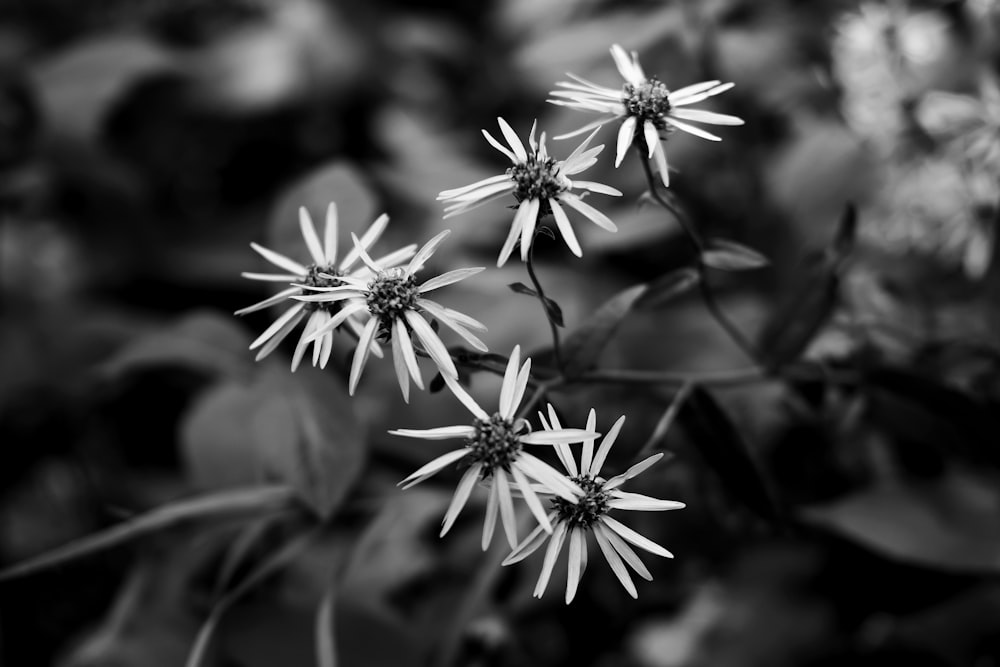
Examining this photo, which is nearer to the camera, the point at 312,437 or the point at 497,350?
the point at 312,437

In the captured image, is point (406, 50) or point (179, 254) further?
point (406, 50)

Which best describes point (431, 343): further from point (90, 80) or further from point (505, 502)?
point (90, 80)

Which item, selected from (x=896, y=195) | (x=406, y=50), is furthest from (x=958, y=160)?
(x=406, y=50)

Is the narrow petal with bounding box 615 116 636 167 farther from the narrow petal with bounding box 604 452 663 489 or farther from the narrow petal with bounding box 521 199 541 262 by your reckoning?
the narrow petal with bounding box 604 452 663 489

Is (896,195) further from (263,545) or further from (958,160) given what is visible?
(263,545)

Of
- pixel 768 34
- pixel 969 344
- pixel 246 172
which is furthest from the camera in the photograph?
pixel 246 172

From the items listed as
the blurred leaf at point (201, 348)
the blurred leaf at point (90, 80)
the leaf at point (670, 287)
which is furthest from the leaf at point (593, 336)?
the blurred leaf at point (90, 80)

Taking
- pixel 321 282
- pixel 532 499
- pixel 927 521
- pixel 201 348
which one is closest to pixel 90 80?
pixel 201 348
